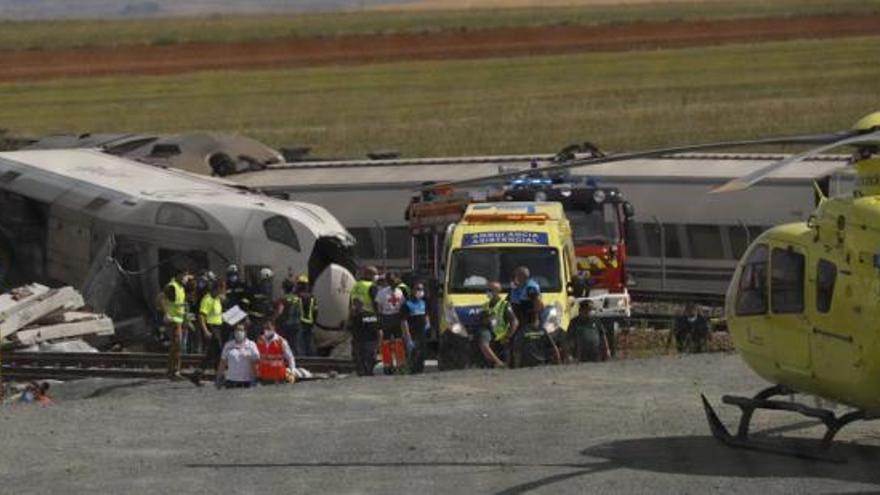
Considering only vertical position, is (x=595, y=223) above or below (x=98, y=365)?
above

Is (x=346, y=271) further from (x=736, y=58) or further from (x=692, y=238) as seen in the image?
(x=736, y=58)

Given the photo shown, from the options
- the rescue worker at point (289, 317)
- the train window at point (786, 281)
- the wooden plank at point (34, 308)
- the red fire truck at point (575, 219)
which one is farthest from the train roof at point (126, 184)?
the train window at point (786, 281)

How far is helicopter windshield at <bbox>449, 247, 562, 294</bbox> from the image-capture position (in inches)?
1019

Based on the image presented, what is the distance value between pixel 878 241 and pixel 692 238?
21.3 meters

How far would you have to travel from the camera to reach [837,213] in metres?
15.2

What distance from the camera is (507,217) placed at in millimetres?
26875

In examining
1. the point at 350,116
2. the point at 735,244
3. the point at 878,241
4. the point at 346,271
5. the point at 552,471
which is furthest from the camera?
the point at 350,116

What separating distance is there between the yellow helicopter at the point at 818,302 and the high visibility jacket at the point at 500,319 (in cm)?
707

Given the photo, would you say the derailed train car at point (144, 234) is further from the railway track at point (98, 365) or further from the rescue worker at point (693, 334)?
the rescue worker at point (693, 334)

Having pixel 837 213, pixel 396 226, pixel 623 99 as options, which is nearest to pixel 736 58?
pixel 623 99

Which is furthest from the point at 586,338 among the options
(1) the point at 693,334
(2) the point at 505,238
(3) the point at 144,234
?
(3) the point at 144,234

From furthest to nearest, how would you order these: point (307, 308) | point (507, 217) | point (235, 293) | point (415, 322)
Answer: point (235, 293) → point (307, 308) → point (507, 217) → point (415, 322)

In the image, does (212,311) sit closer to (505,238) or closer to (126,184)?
(505,238)

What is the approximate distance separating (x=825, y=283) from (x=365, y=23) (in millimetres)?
119887
